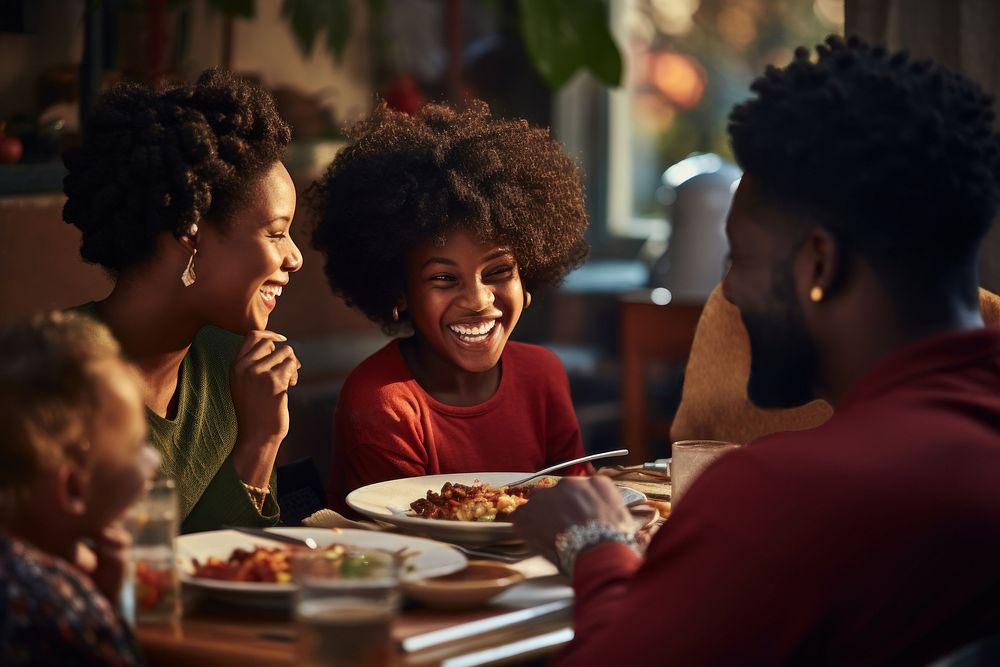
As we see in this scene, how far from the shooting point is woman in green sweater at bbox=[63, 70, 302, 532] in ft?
6.56

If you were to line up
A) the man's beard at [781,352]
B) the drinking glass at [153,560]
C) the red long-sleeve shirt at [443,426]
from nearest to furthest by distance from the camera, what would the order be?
1. the drinking glass at [153,560]
2. the man's beard at [781,352]
3. the red long-sleeve shirt at [443,426]

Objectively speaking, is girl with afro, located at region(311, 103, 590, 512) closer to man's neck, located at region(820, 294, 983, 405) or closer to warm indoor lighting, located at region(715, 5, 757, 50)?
man's neck, located at region(820, 294, 983, 405)

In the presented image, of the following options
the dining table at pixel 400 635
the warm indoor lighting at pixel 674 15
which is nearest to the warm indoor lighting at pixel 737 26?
the warm indoor lighting at pixel 674 15

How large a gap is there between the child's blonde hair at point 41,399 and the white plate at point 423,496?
0.58m

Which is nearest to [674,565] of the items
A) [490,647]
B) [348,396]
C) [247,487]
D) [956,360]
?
[490,647]

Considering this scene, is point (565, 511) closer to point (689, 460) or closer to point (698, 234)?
point (689, 460)

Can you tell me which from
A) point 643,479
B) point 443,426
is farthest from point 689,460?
point 443,426

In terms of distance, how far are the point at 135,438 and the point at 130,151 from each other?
34.4 inches

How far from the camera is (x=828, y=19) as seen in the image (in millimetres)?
5543

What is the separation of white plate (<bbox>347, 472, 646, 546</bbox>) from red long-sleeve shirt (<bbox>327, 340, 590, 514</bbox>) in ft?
0.78

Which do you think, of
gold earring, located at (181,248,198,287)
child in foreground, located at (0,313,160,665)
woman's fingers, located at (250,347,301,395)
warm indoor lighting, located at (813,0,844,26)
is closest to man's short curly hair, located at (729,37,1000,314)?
child in foreground, located at (0,313,160,665)

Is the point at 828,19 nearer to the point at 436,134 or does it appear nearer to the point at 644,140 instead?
the point at 644,140

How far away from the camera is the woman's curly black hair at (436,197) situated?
92.0 inches

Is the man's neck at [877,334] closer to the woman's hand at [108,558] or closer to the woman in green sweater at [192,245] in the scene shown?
the woman's hand at [108,558]
